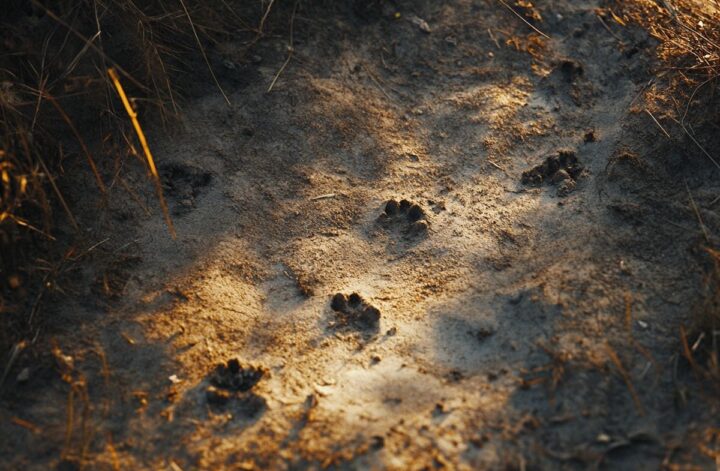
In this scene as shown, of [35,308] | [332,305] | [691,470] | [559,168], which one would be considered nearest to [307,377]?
[332,305]

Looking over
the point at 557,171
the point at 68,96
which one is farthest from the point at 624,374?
the point at 68,96

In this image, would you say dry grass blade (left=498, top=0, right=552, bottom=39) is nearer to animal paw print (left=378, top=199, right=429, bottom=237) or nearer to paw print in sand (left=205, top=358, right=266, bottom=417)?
animal paw print (left=378, top=199, right=429, bottom=237)

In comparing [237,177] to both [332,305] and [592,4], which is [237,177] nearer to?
[332,305]

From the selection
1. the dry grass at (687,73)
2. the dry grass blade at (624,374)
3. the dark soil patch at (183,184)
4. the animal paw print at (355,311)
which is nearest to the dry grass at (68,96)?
the dark soil patch at (183,184)

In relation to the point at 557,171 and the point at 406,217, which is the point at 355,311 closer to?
the point at 406,217

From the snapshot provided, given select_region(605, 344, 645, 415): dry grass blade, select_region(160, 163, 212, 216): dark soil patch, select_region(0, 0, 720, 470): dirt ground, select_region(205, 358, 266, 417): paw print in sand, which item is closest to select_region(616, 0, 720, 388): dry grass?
select_region(0, 0, 720, 470): dirt ground

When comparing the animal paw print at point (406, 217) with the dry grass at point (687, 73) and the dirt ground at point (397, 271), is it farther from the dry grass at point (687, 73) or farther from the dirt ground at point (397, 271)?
the dry grass at point (687, 73)
